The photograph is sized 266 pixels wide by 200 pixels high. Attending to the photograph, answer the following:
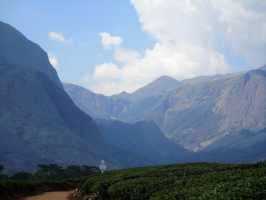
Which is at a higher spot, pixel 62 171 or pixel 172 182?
pixel 62 171

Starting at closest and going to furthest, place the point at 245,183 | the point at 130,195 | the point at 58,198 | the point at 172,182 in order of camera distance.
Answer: the point at 245,183 → the point at 130,195 → the point at 172,182 → the point at 58,198

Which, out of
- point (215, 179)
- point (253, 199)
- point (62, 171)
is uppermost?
point (62, 171)

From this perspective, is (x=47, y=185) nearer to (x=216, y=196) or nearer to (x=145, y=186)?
(x=145, y=186)

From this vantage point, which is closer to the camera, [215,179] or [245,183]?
[245,183]

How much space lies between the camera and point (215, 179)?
98.8ft

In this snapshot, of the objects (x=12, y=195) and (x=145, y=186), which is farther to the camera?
(x=12, y=195)

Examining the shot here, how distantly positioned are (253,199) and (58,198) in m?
30.6

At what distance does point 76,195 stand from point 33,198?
4.70 metres

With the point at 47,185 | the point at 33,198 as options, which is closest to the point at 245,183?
the point at 33,198

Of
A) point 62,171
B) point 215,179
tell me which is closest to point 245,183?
point 215,179

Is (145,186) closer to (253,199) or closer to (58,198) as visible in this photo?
(253,199)

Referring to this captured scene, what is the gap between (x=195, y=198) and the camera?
869 inches

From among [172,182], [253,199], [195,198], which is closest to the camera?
[253,199]

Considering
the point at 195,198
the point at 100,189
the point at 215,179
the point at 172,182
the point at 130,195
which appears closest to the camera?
the point at 195,198
